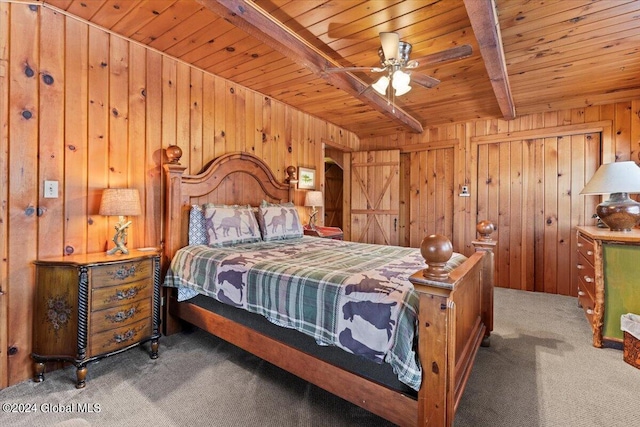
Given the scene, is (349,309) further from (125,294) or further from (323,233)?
(323,233)

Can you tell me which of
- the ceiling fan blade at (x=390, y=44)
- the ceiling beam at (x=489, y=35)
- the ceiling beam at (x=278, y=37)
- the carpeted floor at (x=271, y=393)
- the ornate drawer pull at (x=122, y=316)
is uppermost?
the ceiling beam at (x=278, y=37)

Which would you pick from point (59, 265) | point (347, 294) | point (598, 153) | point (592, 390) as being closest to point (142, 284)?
point (59, 265)

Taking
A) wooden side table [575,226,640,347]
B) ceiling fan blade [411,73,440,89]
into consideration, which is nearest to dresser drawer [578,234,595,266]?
wooden side table [575,226,640,347]

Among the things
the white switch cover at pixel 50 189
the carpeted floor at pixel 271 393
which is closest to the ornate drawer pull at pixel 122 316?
the carpeted floor at pixel 271 393

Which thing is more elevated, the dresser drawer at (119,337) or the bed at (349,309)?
the bed at (349,309)

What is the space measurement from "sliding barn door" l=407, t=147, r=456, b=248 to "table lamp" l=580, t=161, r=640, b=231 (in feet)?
6.89

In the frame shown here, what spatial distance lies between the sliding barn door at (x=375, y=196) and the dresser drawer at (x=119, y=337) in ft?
11.9

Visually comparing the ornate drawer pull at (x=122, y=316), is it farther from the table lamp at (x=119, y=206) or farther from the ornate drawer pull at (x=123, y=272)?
the table lamp at (x=119, y=206)

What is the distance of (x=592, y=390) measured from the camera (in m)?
1.84

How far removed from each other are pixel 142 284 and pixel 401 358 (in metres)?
1.88

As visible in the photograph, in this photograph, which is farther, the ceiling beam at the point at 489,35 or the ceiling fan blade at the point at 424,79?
the ceiling fan blade at the point at 424,79

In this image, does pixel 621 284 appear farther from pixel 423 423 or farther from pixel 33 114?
pixel 33 114

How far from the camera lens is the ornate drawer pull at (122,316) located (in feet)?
6.60

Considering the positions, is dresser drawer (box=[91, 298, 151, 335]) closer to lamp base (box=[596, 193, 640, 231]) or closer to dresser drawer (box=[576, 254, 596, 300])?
dresser drawer (box=[576, 254, 596, 300])
